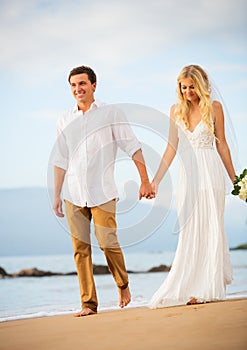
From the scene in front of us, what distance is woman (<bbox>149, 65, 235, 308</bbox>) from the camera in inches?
147

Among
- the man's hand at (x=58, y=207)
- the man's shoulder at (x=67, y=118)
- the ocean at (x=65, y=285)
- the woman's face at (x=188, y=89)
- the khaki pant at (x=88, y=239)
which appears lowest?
the ocean at (x=65, y=285)

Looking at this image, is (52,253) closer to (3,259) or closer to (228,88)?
(3,259)

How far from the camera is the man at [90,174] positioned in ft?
12.0

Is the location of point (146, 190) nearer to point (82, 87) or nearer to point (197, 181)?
point (197, 181)

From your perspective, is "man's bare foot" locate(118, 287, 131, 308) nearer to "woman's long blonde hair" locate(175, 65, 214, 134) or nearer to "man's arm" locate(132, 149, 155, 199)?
"man's arm" locate(132, 149, 155, 199)

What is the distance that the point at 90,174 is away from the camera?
3.72 m

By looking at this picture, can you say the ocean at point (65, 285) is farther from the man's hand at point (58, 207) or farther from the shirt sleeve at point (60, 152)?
the shirt sleeve at point (60, 152)

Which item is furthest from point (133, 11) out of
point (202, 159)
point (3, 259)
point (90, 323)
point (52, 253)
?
point (3, 259)

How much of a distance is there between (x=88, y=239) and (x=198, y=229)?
0.64 m

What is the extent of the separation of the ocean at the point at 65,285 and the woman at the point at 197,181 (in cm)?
127

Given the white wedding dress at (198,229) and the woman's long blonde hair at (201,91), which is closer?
the white wedding dress at (198,229)

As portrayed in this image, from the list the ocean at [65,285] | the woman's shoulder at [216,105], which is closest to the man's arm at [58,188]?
the woman's shoulder at [216,105]

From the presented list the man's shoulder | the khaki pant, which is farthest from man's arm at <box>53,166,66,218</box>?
the man's shoulder

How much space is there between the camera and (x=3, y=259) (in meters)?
10.1
